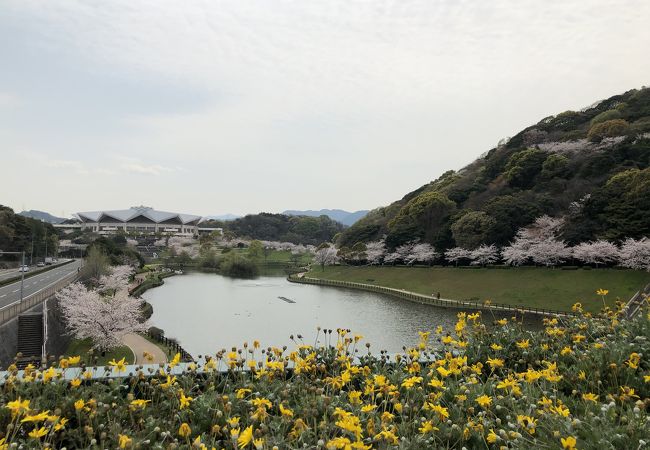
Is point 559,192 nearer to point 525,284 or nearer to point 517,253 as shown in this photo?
point 517,253

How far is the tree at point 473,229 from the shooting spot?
45.3m

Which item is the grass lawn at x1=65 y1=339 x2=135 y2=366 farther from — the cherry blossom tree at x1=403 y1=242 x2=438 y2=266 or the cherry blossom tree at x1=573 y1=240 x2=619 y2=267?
the cherry blossom tree at x1=403 y1=242 x2=438 y2=266

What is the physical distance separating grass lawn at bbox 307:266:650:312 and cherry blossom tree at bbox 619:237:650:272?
1.94 feet

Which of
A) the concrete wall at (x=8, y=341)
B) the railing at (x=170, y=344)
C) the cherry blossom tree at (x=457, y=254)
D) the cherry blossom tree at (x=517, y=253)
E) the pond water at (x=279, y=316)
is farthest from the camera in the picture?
the cherry blossom tree at (x=457, y=254)

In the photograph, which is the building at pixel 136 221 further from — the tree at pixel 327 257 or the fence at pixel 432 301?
the fence at pixel 432 301

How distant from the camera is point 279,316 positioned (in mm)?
31281

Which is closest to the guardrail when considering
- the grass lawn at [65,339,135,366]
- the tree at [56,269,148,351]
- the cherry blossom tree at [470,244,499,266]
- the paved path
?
the tree at [56,269,148,351]

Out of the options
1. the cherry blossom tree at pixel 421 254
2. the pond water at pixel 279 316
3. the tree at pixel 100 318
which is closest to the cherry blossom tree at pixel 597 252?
the pond water at pixel 279 316

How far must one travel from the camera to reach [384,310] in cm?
3388

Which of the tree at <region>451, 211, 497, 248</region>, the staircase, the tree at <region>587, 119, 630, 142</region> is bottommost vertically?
the staircase

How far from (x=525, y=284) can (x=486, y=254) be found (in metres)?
7.57

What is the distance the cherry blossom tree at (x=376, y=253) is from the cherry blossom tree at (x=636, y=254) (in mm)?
30481

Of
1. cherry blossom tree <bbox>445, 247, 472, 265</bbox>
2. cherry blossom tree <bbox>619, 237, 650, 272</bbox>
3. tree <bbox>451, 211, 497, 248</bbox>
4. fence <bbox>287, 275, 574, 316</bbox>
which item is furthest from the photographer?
cherry blossom tree <bbox>445, 247, 472, 265</bbox>

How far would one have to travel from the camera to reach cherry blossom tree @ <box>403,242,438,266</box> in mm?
51125
